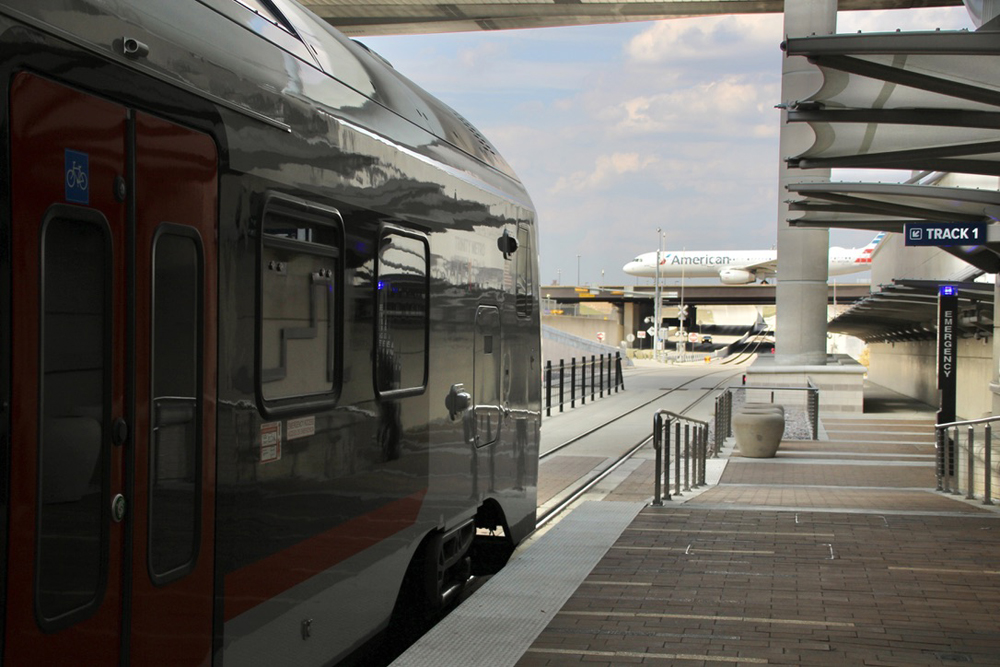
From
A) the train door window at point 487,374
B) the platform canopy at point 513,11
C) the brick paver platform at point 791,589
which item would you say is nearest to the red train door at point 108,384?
the brick paver platform at point 791,589

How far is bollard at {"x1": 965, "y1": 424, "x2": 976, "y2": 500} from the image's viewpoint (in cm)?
1151

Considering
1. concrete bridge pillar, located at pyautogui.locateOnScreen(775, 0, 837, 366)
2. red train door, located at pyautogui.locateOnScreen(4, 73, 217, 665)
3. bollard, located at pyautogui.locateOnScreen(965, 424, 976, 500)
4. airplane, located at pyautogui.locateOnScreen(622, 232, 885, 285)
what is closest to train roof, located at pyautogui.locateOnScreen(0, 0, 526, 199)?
red train door, located at pyautogui.locateOnScreen(4, 73, 217, 665)

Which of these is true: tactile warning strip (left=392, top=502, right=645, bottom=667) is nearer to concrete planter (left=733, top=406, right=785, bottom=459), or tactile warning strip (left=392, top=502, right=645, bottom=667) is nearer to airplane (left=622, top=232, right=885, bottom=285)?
concrete planter (left=733, top=406, right=785, bottom=459)

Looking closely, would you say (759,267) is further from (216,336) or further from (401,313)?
(216,336)

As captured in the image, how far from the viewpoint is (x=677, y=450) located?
11773 millimetres

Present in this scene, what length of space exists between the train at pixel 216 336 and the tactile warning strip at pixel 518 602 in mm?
349

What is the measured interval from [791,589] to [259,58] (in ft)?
16.3

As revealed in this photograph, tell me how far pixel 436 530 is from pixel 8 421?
3.63 meters

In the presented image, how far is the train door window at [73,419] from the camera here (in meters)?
2.84

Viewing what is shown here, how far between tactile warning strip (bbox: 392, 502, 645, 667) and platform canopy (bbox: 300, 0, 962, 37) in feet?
78.9

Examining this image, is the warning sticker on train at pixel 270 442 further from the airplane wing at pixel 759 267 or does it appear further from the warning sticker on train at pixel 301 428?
the airplane wing at pixel 759 267

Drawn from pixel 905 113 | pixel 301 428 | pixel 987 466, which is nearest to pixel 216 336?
pixel 301 428

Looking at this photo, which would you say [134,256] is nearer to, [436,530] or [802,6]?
[436,530]

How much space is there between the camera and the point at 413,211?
552cm
